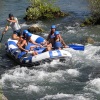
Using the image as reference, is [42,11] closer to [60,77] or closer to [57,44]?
[57,44]

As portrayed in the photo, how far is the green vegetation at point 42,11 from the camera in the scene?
906 inches

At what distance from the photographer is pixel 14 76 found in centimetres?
1408

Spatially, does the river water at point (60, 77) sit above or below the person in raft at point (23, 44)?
below

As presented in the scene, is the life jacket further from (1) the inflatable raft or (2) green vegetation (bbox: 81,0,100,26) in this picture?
(2) green vegetation (bbox: 81,0,100,26)

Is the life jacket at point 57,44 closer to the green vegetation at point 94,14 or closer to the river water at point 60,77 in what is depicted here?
the river water at point 60,77

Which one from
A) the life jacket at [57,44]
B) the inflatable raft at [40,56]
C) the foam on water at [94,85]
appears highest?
the life jacket at [57,44]

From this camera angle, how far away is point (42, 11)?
23125mm

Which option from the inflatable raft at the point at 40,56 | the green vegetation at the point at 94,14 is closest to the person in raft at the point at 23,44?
the inflatable raft at the point at 40,56

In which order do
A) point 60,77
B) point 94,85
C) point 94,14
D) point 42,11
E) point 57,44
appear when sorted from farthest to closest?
1. point 42,11
2. point 94,14
3. point 57,44
4. point 60,77
5. point 94,85

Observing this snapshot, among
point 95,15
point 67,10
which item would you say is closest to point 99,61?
point 95,15

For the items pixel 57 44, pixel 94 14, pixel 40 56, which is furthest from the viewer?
pixel 94 14

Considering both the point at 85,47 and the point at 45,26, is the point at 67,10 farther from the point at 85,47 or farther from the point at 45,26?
the point at 85,47

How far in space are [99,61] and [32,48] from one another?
10.2 ft

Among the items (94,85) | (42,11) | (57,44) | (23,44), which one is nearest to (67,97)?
(94,85)
